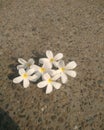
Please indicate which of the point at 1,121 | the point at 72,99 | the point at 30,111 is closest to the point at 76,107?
the point at 72,99

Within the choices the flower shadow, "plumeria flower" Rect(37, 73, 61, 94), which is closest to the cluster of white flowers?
"plumeria flower" Rect(37, 73, 61, 94)

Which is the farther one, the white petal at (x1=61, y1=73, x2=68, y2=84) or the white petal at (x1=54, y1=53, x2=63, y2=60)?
the white petal at (x1=54, y1=53, x2=63, y2=60)

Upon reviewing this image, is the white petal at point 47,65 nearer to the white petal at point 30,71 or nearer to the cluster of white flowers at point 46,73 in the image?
the cluster of white flowers at point 46,73

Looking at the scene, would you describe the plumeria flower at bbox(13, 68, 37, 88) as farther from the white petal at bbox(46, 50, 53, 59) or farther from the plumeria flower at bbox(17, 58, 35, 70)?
the white petal at bbox(46, 50, 53, 59)

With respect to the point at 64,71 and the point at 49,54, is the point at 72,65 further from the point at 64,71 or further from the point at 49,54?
the point at 49,54

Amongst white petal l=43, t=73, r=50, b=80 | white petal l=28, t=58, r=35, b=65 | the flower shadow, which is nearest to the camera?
the flower shadow

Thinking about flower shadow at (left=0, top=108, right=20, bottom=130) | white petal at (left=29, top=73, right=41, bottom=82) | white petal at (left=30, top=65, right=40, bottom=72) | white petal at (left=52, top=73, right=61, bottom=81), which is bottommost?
flower shadow at (left=0, top=108, right=20, bottom=130)
